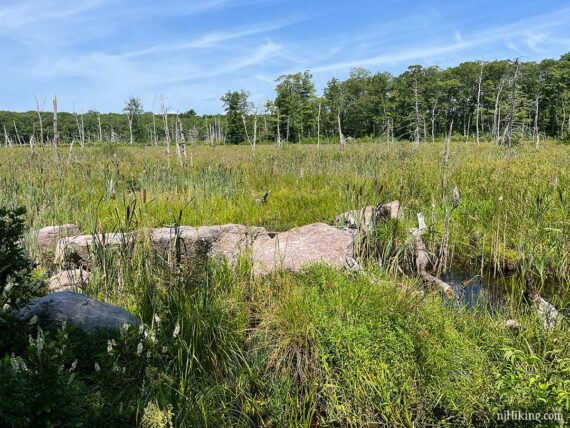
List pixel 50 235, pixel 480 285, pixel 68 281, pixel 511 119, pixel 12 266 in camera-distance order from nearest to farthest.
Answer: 1. pixel 12 266
2. pixel 68 281
3. pixel 480 285
4. pixel 50 235
5. pixel 511 119

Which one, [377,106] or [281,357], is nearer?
[281,357]

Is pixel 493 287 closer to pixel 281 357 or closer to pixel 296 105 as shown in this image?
pixel 281 357

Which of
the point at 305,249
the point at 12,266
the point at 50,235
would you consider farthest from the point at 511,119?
the point at 12,266

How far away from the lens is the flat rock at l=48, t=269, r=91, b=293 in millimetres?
3910

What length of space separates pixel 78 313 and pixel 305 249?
2852 millimetres

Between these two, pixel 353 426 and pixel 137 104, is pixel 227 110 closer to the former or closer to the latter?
pixel 137 104

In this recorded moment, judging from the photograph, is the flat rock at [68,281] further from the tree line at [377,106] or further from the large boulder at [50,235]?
the tree line at [377,106]

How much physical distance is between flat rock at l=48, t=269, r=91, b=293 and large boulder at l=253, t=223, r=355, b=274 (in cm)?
171

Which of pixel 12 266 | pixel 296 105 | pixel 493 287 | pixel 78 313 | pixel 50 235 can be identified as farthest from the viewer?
pixel 296 105

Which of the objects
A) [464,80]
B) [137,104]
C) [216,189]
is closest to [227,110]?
[137,104]

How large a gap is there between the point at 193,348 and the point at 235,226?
9.49 ft

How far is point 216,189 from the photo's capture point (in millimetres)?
8883

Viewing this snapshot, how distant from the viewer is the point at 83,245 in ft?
16.8

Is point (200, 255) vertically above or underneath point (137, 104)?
underneath
